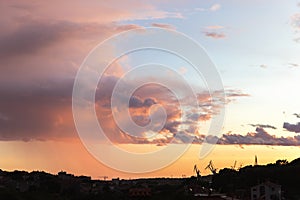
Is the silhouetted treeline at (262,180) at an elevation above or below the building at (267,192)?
above

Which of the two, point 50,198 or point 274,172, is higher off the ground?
point 274,172

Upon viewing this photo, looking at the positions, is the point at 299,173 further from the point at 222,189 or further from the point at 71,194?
the point at 71,194

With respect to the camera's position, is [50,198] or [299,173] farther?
[299,173]

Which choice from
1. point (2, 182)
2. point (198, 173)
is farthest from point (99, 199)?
point (198, 173)

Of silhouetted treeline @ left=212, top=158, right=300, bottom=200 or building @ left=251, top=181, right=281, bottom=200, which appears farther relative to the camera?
silhouetted treeline @ left=212, top=158, right=300, bottom=200

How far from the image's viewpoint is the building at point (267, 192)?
8562cm

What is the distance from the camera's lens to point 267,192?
282 ft

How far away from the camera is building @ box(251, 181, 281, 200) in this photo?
85.6 m

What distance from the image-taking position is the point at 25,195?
82875mm

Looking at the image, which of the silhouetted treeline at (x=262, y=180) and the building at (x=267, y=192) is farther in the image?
the silhouetted treeline at (x=262, y=180)

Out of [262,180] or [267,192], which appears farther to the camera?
[262,180]

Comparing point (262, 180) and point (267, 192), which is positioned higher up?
point (262, 180)

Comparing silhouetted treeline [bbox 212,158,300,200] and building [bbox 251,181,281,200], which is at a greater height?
silhouetted treeline [bbox 212,158,300,200]

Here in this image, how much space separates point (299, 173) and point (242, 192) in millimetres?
14108
